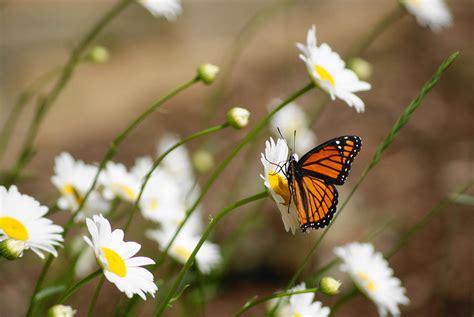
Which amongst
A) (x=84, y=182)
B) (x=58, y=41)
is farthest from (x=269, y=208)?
(x=58, y=41)

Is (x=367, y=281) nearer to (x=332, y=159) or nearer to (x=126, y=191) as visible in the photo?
(x=332, y=159)

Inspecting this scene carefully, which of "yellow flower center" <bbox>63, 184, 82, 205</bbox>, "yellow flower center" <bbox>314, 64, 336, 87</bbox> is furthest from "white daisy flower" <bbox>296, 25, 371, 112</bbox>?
"yellow flower center" <bbox>63, 184, 82, 205</bbox>

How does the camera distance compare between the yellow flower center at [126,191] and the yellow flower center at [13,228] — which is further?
the yellow flower center at [126,191]

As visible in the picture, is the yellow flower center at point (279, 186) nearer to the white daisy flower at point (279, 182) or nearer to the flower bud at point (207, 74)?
the white daisy flower at point (279, 182)

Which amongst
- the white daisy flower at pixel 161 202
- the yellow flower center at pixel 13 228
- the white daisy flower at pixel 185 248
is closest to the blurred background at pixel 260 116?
the white daisy flower at pixel 185 248

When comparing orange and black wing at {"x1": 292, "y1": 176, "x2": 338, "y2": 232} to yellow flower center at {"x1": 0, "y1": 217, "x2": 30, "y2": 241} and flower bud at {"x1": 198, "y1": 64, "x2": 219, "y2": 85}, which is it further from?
yellow flower center at {"x1": 0, "y1": 217, "x2": 30, "y2": 241}

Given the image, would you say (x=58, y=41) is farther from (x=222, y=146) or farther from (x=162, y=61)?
(x=222, y=146)
